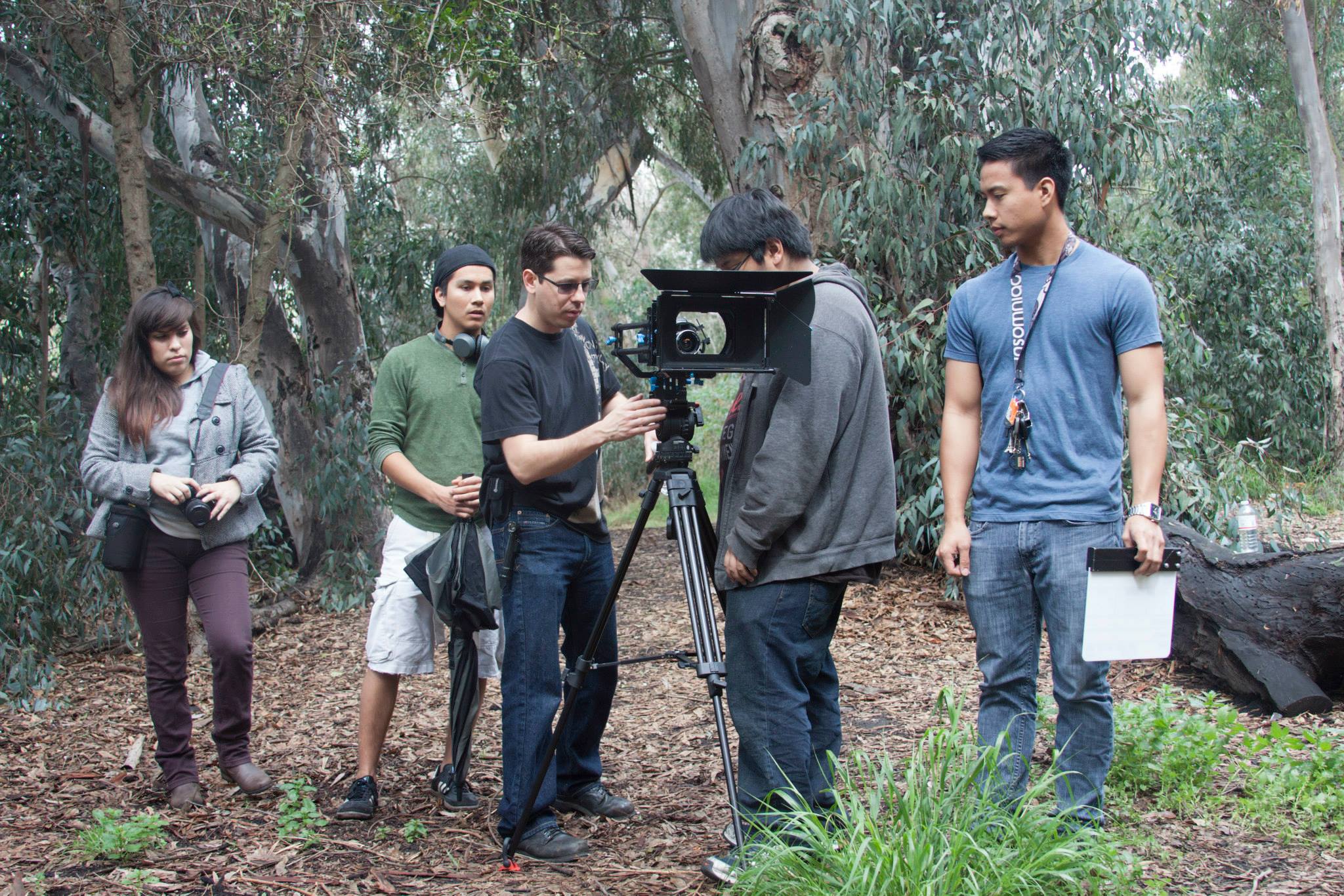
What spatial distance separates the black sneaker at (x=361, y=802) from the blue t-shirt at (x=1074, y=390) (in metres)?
2.03

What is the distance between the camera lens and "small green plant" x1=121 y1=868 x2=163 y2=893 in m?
2.92

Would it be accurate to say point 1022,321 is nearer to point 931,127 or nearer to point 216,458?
point 216,458

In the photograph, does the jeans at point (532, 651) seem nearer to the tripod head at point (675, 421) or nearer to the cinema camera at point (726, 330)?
the tripod head at point (675, 421)

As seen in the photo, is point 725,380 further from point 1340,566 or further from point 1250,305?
point 1340,566

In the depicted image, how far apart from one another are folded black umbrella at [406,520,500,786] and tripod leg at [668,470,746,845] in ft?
2.22

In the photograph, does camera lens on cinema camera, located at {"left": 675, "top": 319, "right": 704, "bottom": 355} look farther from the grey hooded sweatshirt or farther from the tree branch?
the tree branch

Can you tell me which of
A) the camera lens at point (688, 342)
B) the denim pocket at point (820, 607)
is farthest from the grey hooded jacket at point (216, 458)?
the denim pocket at point (820, 607)

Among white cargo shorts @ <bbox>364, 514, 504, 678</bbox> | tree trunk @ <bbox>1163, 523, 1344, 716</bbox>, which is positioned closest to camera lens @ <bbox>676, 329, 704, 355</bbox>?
white cargo shorts @ <bbox>364, 514, 504, 678</bbox>

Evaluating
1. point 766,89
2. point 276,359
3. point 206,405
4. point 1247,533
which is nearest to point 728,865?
point 206,405

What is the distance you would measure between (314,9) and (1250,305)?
437 inches

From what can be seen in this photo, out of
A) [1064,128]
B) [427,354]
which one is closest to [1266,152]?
[1064,128]

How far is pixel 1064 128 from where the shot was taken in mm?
6199

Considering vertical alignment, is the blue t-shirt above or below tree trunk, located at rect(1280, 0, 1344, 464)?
below

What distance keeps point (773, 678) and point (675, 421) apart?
637mm
